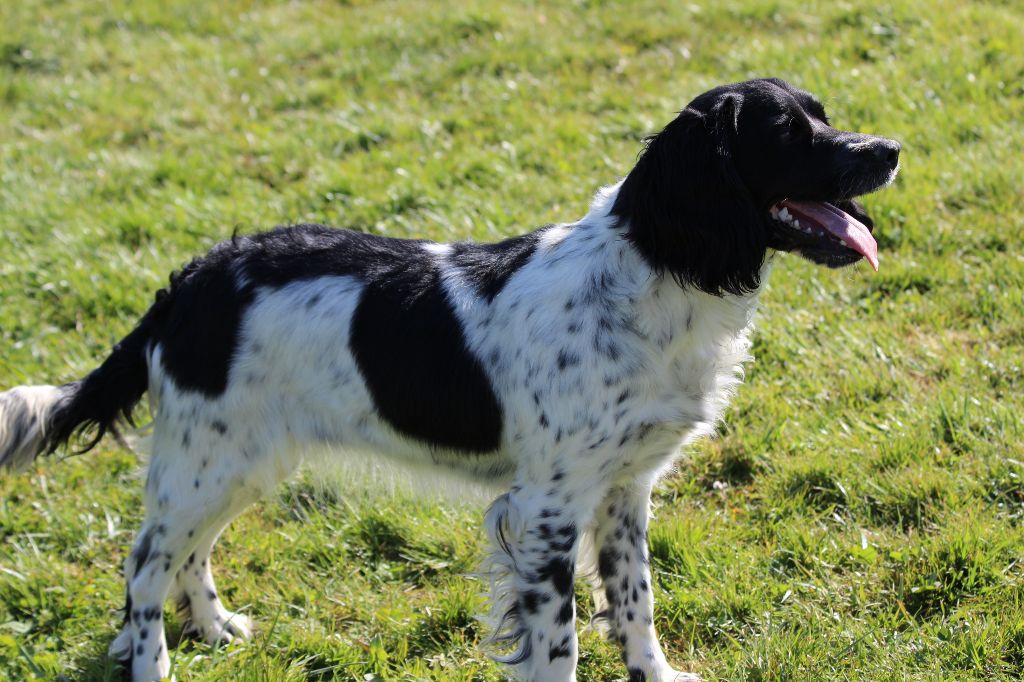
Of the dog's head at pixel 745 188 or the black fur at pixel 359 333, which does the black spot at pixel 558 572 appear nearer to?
the black fur at pixel 359 333

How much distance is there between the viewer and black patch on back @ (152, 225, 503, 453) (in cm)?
354

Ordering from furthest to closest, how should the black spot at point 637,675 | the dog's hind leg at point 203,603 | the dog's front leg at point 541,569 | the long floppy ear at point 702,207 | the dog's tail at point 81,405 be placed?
the dog's hind leg at point 203,603 < the dog's tail at point 81,405 < the black spot at point 637,675 < the dog's front leg at point 541,569 < the long floppy ear at point 702,207

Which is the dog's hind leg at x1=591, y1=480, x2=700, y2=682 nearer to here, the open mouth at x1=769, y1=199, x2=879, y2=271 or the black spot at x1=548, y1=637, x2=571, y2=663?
the black spot at x1=548, y1=637, x2=571, y2=663

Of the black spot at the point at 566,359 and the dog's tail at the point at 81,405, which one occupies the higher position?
the black spot at the point at 566,359

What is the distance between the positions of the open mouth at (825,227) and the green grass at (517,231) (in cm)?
100

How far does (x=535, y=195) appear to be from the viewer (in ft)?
21.2

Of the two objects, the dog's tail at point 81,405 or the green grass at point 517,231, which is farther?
the dog's tail at point 81,405

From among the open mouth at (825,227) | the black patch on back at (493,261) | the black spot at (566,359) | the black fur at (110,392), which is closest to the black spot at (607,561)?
the black spot at (566,359)

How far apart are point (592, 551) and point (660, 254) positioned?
109cm

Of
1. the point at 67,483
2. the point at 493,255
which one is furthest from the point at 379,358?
the point at 67,483

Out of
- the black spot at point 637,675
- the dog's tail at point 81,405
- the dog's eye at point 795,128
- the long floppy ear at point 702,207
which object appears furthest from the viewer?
the dog's tail at point 81,405

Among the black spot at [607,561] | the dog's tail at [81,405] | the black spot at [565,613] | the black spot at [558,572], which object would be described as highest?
the dog's tail at [81,405]

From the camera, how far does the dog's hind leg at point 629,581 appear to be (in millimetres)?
3654

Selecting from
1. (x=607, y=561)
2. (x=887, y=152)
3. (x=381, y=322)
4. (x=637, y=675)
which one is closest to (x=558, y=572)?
(x=607, y=561)
